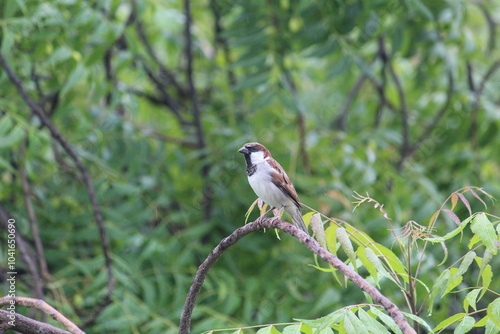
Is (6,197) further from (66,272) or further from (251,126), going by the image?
(251,126)

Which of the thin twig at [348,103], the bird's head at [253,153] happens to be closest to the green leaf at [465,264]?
the bird's head at [253,153]

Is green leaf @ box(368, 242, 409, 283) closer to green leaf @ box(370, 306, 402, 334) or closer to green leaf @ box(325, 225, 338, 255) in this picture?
green leaf @ box(325, 225, 338, 255)

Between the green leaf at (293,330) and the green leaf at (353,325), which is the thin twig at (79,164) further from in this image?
Result: the green leaf at (353,325)

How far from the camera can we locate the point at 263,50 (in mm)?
5109

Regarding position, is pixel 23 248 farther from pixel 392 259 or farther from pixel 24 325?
pixel 392 259

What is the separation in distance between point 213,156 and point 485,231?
130 inches

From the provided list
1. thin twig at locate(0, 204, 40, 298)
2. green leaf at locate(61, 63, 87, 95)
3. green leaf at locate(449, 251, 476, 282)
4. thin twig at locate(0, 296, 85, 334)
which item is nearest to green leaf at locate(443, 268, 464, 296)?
green leaf at locate(449, 251, 476, 282)

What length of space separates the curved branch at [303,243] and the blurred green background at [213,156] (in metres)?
1.89

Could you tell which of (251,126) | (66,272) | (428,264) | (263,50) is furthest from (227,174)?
(428,264)

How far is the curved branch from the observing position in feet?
6.10

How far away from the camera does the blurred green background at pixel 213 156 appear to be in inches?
176

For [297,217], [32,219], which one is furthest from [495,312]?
[32,219]

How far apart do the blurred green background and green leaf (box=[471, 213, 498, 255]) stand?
6.79 feet

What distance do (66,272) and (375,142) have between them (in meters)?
2.55
